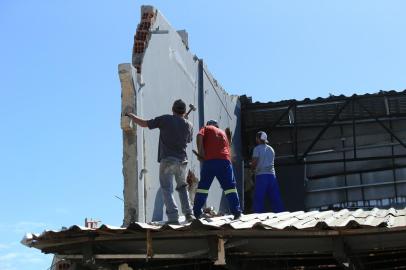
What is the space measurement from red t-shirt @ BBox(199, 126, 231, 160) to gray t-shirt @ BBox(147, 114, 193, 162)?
45cm

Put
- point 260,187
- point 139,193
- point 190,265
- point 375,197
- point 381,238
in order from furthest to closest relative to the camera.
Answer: point 375,197 < point 260,187 < point 139,193 < point 190,265 < point 381,238

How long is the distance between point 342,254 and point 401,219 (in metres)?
1.09

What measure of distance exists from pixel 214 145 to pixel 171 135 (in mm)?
715

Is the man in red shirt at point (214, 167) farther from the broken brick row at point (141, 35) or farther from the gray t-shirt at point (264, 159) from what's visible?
the gray t-shirt at point (264, 159)

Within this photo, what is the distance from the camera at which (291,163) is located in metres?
17.4

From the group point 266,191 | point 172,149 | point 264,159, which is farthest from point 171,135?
point 266,191

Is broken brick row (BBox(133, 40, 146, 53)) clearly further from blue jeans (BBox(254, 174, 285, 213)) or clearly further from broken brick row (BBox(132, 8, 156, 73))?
blue jeans (BBox(254, 174, 285, 213))

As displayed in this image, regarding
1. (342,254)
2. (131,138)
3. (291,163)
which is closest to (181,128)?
(131,138)

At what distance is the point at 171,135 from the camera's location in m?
9.52

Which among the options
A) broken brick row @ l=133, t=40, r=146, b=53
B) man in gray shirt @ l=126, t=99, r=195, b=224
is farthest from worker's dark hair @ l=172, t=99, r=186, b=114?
broken brick row @ l=133, t=40, r=146, b=53

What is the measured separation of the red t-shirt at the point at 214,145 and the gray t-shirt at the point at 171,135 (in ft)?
1.48

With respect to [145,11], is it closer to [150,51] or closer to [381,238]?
[150,51]

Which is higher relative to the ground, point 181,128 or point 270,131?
point 270,131

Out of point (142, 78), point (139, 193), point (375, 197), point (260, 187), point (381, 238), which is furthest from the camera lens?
point (375, 197)
